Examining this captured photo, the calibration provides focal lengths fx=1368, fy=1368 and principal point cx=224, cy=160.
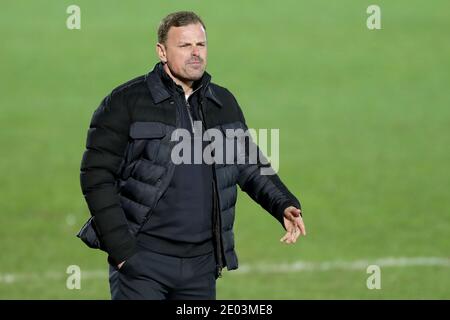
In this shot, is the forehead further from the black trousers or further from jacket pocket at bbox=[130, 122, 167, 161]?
the black trousers

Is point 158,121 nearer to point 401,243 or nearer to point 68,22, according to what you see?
point 401,243

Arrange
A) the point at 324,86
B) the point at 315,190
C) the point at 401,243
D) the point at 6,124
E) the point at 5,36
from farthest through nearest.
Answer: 1. the point at 5,36
2. the point at 324,86
3. the point at 6,124
4. the point at 315,190
5. the point at 401,243

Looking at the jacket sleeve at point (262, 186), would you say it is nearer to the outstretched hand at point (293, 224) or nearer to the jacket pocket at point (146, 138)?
the outstretched hand at point (293, 224)

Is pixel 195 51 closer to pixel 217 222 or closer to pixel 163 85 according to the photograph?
pixel 163 85

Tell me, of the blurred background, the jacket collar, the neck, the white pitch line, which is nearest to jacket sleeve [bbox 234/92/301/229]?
the jacket collar

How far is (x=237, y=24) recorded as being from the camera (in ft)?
93.4

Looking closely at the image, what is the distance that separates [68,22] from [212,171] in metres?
21.0

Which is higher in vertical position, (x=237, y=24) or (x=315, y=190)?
(x=237, y=24)

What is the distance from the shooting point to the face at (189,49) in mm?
7582

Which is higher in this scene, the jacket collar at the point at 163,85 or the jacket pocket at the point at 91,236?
the jacket collar at the point at 163,85

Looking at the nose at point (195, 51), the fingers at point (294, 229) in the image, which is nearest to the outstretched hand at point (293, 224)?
the fingers at point (294, 229)

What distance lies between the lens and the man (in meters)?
7.49

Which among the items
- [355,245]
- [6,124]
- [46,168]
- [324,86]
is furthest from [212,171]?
[324,86]

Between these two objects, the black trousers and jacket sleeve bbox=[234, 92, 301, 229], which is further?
jacket sleeve bbox=[234, 92, 301, 229]
